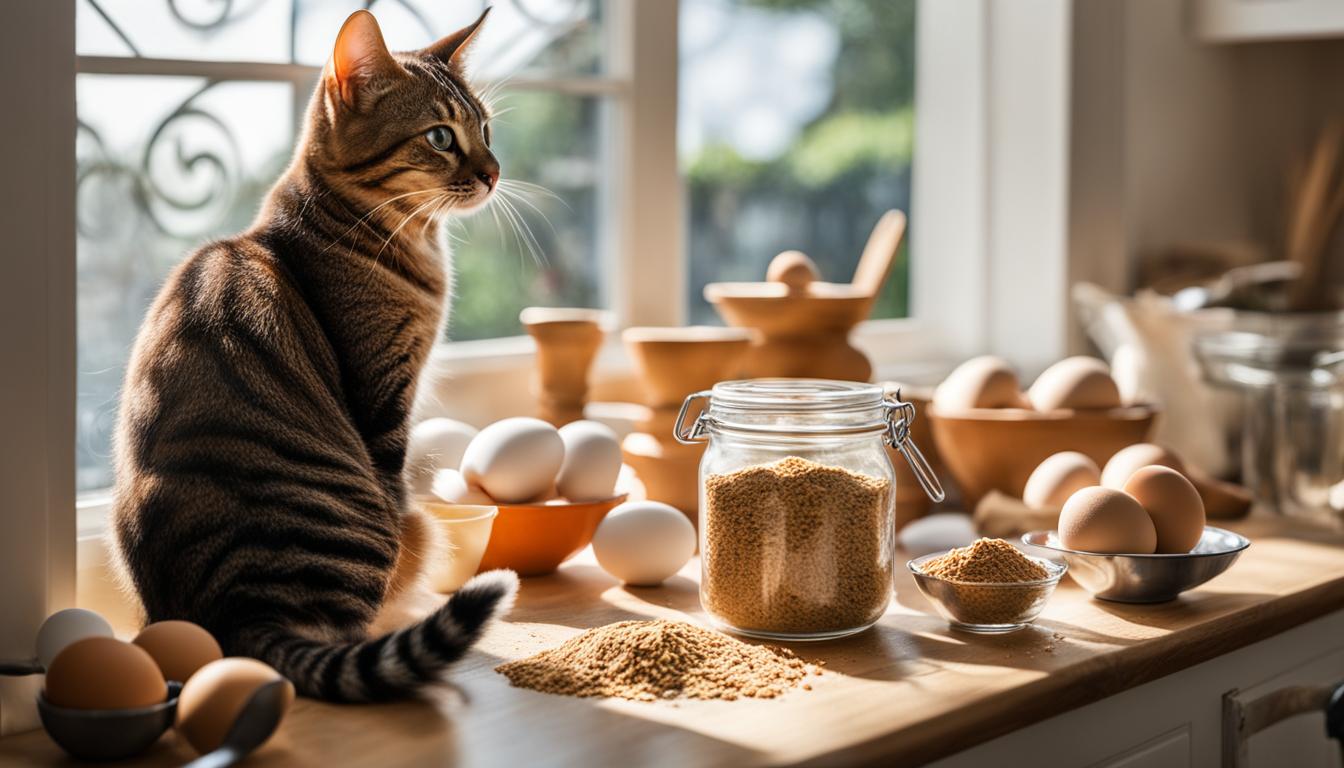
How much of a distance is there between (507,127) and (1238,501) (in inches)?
39.5

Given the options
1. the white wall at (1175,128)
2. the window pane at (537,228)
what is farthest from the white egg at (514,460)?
the white wall at (1175,128)

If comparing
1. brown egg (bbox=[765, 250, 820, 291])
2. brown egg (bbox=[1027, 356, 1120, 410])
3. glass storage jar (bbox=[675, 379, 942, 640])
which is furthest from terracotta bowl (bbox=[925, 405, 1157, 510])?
glass storage jar (bbox=[675, 379, 942, 640])

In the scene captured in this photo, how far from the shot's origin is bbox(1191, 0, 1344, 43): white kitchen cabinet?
1976 mm

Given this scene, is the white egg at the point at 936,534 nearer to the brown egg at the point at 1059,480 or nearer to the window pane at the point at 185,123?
the brown egg at the point at 1059,480

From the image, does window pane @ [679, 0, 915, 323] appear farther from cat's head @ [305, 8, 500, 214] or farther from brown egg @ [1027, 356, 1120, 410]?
cat's head @ [305, 8, 500, 214]

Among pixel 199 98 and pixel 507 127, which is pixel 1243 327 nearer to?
pixel 507 127

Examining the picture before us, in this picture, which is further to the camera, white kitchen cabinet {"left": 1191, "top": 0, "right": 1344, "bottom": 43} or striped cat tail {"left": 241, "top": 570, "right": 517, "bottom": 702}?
white kitchen cabinet {"left": 1191, "top": 0, "right": 1344, "bottom": 43}

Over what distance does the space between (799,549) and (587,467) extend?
31 cm

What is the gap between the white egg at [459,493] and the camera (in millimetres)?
1312

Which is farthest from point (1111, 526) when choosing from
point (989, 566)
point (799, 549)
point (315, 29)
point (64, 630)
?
point (315, 29)

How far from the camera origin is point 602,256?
1.76 metres

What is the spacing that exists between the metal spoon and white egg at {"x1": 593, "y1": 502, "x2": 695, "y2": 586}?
1.61 ft

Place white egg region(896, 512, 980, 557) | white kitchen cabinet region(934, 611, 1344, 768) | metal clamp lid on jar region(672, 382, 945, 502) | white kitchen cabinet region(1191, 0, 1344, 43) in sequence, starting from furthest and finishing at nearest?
white kitchen cabinet region(1191, 0, 1344, 43)
white egg region(896, 512, 980, 557)
metal clamp lid on jar region(672, 382, 945, 502)
white kitchen cabinet region(934, 611, 1344, 768)

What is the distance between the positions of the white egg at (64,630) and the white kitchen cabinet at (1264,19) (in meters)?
1.85
